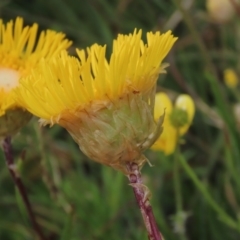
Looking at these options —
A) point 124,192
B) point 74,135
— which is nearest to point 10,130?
point 74,135

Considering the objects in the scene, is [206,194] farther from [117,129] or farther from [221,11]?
[221,11]

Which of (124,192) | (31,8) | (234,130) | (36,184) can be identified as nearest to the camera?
(234,130)

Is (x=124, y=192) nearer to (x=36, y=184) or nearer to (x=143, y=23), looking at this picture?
(x=36, y=184)

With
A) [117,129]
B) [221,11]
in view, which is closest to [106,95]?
[117,129]

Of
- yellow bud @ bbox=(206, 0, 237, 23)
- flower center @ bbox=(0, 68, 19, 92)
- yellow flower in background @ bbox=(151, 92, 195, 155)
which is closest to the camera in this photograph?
flower center @ bbox=(0, 68, 19, 92)

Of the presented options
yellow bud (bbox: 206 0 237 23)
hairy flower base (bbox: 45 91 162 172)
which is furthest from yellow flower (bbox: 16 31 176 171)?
yellow bud (bbox: 206 0 237 23)

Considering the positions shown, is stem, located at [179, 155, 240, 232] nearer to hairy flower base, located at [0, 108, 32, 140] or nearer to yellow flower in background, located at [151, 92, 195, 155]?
yellow flower in background, located at [151, 92, 195, 155]
